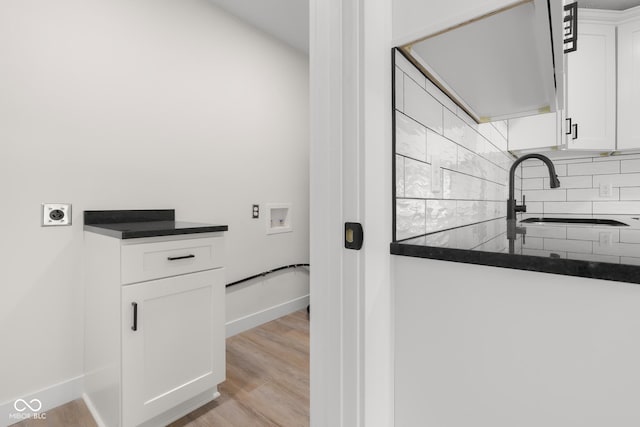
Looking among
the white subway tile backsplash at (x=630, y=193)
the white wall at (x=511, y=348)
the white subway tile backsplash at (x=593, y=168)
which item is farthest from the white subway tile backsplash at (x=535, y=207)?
the white wall at (x=511, y=348)

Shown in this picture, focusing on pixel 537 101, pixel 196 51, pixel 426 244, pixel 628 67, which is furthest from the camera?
pixel 196 51

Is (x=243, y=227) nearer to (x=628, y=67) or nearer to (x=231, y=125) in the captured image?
(x=231, y=125)

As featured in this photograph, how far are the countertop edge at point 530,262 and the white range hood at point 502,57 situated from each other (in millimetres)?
470

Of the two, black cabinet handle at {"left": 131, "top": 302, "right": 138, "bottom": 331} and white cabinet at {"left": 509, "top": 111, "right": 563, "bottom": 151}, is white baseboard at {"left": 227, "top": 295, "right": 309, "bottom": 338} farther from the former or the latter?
white cabinet at {"left": 509, "top": 111, "right": 563, "bottom": 151}

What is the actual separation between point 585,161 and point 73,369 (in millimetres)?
3590

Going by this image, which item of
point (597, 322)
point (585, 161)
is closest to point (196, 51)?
point (597, 322)

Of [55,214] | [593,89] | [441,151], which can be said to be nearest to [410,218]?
[441,151]

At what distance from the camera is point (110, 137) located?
1.76m

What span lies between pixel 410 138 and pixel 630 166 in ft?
7.91

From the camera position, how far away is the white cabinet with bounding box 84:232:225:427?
4.20ft

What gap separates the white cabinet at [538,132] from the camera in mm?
1979

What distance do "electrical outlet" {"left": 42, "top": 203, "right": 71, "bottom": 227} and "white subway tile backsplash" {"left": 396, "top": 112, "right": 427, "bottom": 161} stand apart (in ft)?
5.62

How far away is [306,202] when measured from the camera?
9.82 ft

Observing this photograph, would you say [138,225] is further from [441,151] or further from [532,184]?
[532,184]
